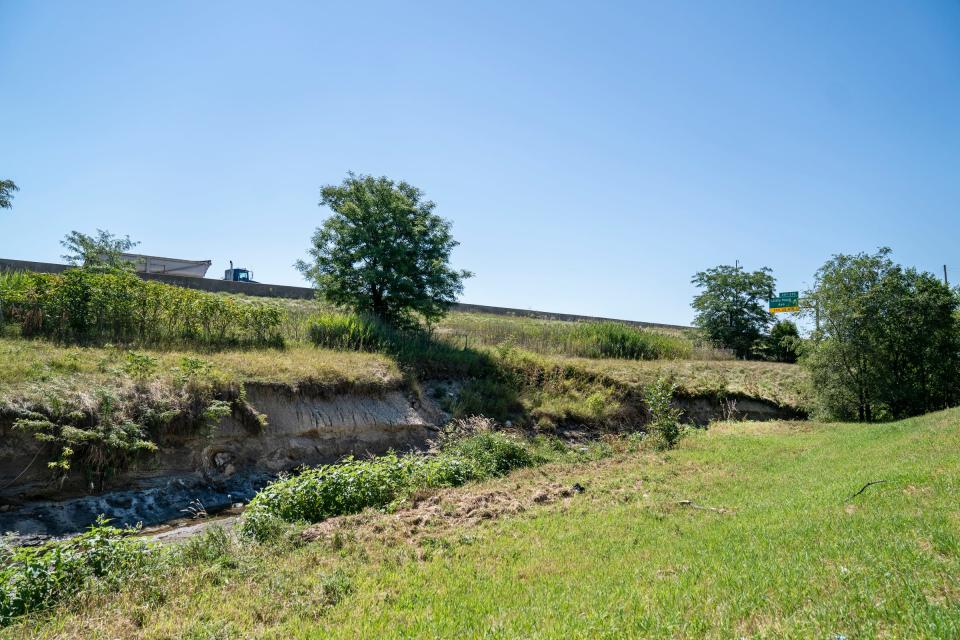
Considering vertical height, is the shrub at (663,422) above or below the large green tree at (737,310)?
below

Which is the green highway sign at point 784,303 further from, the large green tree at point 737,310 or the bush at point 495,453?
the bush at point 495,453

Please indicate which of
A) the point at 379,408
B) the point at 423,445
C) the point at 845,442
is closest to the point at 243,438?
the point at 379,408

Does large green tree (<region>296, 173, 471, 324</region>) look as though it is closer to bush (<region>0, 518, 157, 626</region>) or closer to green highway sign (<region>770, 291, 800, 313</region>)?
bush (<region>0, 518, 157, 626</region>)

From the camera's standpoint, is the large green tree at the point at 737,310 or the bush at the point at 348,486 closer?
the bush at the point at 348,486

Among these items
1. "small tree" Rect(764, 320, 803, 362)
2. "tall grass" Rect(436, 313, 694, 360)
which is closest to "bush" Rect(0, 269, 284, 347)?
"tall grass" Rect(436, 313, 694, 360)

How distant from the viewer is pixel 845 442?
535 inches

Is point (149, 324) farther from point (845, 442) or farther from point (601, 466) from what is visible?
point (845, 442)

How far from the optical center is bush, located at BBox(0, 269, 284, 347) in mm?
12648

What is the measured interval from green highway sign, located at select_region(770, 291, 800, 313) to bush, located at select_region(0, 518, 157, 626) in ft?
117

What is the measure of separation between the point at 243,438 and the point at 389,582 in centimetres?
823

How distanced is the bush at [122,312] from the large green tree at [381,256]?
12.0ft

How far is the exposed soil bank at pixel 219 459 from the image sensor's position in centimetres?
890

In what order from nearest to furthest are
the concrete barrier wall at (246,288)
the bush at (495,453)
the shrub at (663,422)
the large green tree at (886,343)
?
the bush at (495,453)
the shrub at (663,422)
the large green tree at (886,343)
the concrete barrier wall at (246,288)

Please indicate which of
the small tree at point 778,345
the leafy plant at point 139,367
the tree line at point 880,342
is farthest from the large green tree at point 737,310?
the leafy plant at point 139,367
